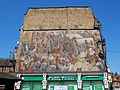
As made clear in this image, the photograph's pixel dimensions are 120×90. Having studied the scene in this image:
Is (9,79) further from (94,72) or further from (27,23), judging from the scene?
(27,23)

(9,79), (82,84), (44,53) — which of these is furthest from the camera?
(44,53)

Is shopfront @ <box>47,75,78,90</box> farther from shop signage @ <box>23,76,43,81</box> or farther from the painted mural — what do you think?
shop signage @ <box>23,76,43,81</box>

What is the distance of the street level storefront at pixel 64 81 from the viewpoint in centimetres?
2973

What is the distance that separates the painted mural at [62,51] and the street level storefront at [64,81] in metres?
0.71

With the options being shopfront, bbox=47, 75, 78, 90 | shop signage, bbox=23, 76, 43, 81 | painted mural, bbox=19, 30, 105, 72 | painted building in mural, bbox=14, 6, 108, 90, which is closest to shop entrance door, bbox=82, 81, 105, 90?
painted building in mural, bbox=14, 6, 108, 90

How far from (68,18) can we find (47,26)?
282cm

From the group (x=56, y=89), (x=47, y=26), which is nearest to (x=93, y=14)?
(x=47, y=26)

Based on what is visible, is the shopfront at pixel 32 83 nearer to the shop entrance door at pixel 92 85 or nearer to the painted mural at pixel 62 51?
the painted mural at pixel 62 51

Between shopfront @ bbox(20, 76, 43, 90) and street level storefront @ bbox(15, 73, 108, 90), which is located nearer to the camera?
street level storefront @ bbox(15, 73, 108, 90)

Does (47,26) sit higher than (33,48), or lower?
higher

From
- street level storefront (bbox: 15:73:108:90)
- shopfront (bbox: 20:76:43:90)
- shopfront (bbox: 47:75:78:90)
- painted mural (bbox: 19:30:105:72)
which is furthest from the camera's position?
painted mural (bbox: 19:30:105:72)

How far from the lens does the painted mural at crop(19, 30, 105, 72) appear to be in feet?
101

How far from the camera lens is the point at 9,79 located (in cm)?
1186

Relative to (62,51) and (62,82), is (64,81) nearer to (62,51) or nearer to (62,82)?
(62,82)
